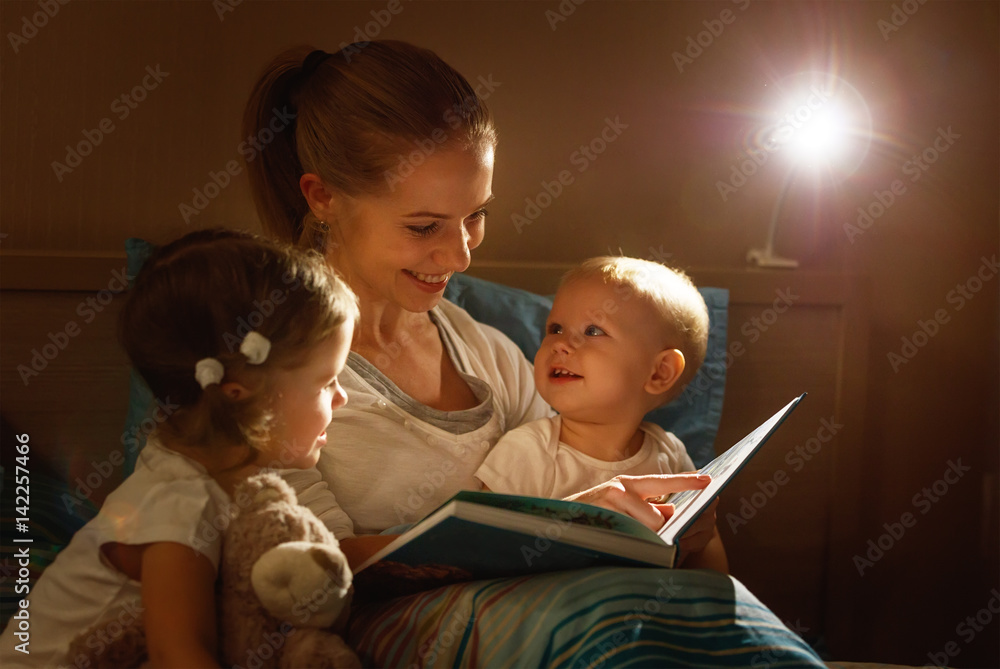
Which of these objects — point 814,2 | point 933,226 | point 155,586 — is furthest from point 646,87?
point 155,586

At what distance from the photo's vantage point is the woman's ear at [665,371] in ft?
4.48

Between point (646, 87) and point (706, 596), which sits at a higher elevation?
point (646, 87)

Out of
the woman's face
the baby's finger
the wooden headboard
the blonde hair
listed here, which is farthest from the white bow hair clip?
the wooden headboard

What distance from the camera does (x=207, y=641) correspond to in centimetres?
81

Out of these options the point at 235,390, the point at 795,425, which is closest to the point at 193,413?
the point at 235,390

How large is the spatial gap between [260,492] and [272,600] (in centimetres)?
12

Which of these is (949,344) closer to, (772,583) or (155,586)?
(772,583)

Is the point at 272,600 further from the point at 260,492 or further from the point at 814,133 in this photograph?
the point at 814,133

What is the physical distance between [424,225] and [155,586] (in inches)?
23.4

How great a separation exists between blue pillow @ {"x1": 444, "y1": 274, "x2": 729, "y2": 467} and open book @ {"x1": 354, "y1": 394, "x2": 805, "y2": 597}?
1.93 ft

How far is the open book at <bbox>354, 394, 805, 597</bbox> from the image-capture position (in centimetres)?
81

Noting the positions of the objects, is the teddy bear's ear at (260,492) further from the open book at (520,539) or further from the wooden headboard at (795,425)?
the wooden headboard at (795,425)

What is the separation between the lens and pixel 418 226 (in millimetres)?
1205

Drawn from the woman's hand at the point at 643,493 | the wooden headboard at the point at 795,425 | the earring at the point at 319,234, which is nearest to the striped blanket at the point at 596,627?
the woman's hand at the point at 643,493
